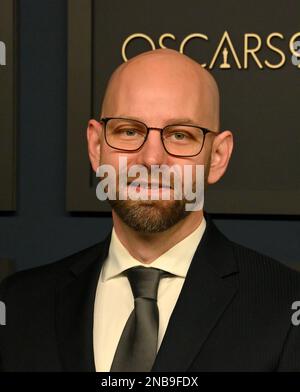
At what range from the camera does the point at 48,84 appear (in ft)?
4.83

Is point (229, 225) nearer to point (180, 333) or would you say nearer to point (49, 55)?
point (49, 55)

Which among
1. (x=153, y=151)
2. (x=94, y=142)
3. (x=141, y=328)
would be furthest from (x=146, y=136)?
(x=141, y=328)

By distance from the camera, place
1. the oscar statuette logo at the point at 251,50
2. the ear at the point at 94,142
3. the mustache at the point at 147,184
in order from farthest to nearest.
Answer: the oscar statuette logo at the point at 251,50
the ear at the point at 94,142
the mustache at the point at 147,184

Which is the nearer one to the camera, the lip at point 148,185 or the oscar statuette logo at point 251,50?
the lip at point 148,185

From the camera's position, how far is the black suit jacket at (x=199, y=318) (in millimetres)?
806

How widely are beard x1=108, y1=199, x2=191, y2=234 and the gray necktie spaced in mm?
62

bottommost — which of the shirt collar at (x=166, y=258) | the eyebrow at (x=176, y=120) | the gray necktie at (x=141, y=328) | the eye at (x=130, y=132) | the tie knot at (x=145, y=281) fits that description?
the gray necktie at (x=141, y=328)

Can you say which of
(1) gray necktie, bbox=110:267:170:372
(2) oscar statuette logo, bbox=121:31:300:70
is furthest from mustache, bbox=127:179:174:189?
(2) oscar statuette logo, bbox=121:31:300:70

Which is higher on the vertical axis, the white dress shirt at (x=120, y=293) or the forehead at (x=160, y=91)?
the forehead at (x=160, y=91)

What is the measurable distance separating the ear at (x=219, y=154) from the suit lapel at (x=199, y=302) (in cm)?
7

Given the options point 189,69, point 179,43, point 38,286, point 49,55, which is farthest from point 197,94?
point 49,55

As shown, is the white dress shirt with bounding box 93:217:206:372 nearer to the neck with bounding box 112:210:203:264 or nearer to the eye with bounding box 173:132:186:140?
the neck with bounding box 112:210:203:264

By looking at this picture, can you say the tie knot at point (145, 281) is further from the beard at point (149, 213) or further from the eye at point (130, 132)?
the eye at point (130, 132)

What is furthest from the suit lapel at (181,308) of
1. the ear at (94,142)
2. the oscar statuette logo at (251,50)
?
the oscar statuette logo at (251,50)
